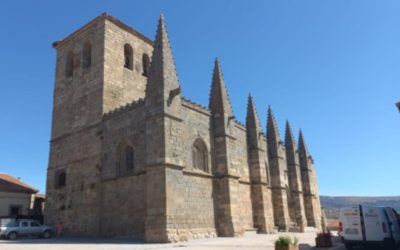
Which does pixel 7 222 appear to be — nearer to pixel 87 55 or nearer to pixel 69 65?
pixel 69 65

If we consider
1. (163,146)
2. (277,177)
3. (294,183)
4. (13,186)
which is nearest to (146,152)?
(163,146)

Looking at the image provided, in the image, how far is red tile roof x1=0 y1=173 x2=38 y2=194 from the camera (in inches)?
1059

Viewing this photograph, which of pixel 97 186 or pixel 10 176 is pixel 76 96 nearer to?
pixel 97 186

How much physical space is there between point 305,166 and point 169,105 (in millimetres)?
19321

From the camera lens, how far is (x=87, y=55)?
22.6 metres

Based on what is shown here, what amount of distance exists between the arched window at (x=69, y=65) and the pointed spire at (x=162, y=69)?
9504mm

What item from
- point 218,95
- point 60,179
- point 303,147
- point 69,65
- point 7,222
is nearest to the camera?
point 7,222

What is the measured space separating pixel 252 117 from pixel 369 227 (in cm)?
1294

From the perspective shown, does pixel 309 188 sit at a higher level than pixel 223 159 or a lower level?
lower

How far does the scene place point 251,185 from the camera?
21312mm

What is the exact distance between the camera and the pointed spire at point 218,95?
1942 centimetres

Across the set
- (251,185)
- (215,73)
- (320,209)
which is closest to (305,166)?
(320,209)

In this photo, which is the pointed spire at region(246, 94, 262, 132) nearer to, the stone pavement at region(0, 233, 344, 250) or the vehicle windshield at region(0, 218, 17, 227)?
the stone pavement at region(0, 233, 344, 250)

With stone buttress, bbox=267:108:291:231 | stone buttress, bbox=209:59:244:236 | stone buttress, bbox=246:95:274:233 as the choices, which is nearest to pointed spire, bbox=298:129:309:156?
stone buttress, bbox=267:108:291:231
